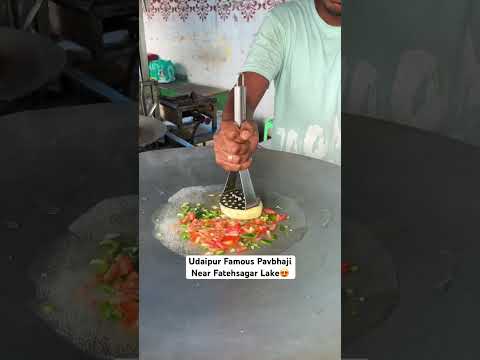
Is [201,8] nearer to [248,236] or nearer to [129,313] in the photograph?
[248,236]

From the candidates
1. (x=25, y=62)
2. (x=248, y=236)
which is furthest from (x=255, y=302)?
(x=25, y=62)

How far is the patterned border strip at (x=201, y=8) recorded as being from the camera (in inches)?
19.3

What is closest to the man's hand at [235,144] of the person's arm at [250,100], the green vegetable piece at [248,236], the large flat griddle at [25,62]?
the person's arm at [250,100]

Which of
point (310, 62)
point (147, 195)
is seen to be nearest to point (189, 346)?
point (147, 195)

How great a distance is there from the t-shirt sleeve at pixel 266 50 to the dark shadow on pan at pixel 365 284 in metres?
0.34

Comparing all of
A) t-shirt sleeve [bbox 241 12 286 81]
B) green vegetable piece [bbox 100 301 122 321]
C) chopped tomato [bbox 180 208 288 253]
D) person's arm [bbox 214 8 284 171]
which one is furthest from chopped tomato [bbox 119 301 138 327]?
t-shirt sleeve [bbox 241 12 286 81]

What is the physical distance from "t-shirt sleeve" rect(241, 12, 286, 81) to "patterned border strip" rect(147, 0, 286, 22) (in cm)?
3

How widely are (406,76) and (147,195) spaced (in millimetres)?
512

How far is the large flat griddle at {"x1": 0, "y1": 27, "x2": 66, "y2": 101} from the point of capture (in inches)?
22.2

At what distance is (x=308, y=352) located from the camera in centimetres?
58

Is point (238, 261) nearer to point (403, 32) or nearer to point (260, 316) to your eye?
point (260, 316)

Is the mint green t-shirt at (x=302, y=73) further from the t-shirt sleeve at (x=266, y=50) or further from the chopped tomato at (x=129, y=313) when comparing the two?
the chopped tomato at (x=129, y=313)

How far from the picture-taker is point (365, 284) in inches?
27.1

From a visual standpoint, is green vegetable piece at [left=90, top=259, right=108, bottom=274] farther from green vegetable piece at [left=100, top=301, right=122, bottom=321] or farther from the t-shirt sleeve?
the t-shirt sleeve
